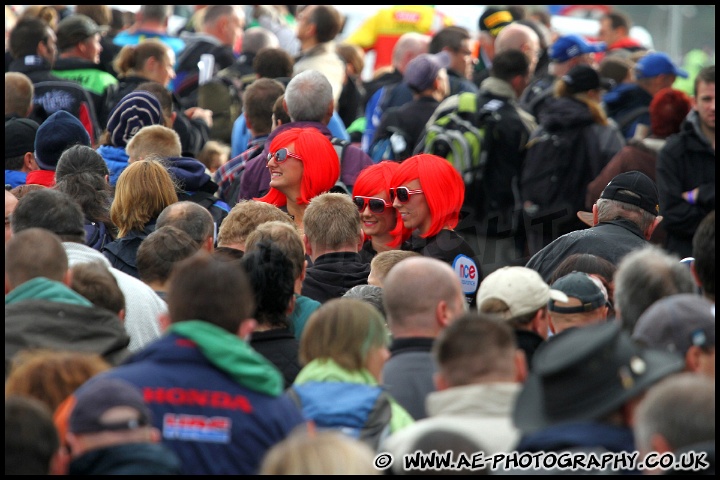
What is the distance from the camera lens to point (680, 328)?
399 centimetres

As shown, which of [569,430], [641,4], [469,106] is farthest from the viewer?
[641,4]

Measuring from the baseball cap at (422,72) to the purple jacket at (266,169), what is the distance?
87.5 inches

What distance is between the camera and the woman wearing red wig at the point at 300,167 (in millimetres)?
7590

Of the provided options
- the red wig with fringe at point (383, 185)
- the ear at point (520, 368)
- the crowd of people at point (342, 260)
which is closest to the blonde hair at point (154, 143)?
the crowd of people at point (342, 260)

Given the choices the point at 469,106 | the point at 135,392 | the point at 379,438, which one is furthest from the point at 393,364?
the point at 469,106

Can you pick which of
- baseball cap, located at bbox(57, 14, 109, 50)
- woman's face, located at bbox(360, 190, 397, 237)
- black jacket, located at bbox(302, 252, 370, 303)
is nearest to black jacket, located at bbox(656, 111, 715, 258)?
woman's face, located at bbox(360, 190, 397, 237)

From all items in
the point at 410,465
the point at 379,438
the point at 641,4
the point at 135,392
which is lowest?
the point at 641,4

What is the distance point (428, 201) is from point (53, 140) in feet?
7.68

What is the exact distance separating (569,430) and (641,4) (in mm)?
14972

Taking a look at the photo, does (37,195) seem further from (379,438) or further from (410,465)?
(410,465)

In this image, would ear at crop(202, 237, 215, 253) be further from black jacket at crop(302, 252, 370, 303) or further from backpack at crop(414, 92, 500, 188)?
backpack at crop(414, 92, 500, 188)

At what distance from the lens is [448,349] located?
12.6 ft

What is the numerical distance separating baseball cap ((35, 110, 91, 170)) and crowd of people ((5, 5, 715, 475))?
3 cm

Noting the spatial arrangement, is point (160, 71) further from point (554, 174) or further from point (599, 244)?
point (599, 244)
